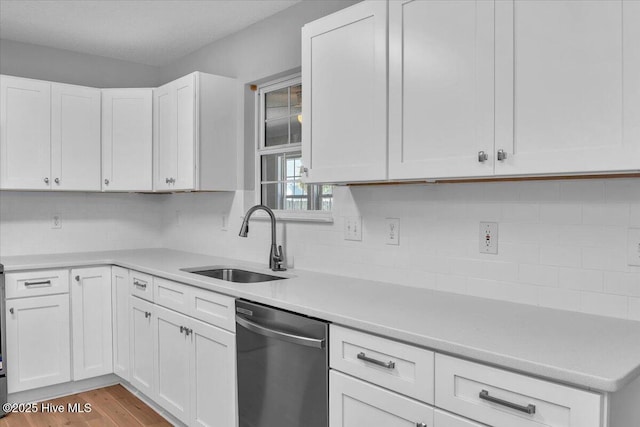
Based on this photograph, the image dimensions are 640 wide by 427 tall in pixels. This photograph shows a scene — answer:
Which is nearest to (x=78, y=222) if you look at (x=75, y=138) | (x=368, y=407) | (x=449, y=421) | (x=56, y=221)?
(x=56, y=221)

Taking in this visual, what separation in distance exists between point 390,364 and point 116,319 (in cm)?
254

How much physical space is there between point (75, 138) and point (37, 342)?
148cm

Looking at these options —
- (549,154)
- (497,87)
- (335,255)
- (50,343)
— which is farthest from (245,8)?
(50,343)

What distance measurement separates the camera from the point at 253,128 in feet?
11.5

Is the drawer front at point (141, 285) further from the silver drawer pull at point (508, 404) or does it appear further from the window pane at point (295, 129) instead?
the silver drawer pull at point (508, 404)

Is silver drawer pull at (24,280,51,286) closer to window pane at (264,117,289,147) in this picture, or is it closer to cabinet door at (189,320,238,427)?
cabinet door at (189,320,238,427)

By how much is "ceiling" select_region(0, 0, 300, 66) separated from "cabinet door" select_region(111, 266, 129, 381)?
1682 mm

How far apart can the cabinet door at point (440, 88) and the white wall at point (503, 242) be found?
0.33 meters

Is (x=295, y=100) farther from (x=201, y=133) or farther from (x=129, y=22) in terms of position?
(x=129, y=22)

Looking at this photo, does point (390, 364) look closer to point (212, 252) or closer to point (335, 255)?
point (335, 255)

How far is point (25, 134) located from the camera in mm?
3492

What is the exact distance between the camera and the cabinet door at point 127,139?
12.6 ft

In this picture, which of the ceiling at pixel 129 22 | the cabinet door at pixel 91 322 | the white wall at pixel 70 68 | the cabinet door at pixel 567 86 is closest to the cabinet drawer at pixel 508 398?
the cabinet door at pixel 567 86

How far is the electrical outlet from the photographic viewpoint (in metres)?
3.94
